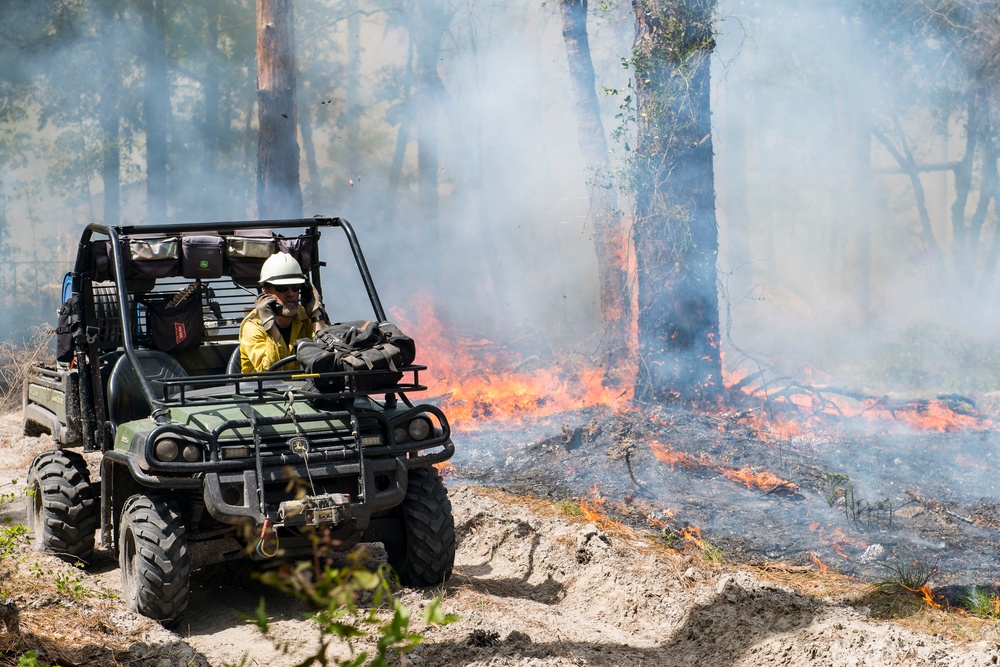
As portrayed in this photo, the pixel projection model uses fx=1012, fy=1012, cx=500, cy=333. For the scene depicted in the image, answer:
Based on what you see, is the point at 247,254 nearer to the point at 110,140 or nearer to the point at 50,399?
the point at 50,399

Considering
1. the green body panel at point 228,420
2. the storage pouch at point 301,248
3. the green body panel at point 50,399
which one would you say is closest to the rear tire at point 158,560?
the green body panel at point 228,420

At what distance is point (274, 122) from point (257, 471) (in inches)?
508

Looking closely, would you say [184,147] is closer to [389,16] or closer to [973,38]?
[389,16]

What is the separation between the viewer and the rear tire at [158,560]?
19.2 feet

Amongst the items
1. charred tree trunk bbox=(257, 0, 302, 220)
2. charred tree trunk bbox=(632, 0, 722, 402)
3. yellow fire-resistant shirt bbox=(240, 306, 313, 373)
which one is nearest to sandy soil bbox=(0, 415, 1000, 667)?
yellow fire-resistant shirt bbox=(240, 306, 313, 373)

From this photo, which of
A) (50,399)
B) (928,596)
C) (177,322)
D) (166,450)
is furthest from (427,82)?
(928,596)

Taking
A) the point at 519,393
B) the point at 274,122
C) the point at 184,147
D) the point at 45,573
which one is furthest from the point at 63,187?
the point at 45,573

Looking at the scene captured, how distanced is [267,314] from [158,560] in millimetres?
1942

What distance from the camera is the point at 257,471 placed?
19.5 feet

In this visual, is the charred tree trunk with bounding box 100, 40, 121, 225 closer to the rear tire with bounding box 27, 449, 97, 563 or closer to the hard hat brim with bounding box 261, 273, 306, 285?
the rear tire with bounding box 27, 449, 97, 563

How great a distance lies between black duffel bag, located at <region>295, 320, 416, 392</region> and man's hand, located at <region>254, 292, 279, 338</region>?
658 mm

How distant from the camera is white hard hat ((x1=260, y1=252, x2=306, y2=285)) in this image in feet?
23.6

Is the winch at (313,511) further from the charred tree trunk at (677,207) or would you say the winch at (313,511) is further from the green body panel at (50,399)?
the charred tree trunk at (677,207)

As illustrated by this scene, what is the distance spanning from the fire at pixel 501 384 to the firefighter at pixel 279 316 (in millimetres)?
6135
